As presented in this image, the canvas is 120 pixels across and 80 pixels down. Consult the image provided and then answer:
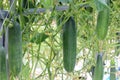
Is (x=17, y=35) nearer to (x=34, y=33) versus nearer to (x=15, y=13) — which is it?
(x=15, y=13)

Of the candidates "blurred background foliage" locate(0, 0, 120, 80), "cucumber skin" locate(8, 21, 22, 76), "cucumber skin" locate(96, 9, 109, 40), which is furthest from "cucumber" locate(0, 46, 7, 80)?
"cucumber skin" locate(96, 9, 109, 40)

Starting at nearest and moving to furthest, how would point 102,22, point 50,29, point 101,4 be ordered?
point 101,4
point 102,22
point 50,29

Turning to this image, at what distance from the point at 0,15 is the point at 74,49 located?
271mm

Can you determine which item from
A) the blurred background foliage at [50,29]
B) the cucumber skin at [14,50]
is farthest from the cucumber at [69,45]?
the cucumber skin at [14,50]

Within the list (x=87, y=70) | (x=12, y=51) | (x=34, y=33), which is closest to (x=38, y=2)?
(x=34, y=33)

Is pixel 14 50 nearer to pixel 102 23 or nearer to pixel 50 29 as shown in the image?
pixel 102 23

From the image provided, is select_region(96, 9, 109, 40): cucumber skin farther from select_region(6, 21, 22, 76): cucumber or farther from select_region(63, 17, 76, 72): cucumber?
select_region(6, 21, 22, 76): cucumber

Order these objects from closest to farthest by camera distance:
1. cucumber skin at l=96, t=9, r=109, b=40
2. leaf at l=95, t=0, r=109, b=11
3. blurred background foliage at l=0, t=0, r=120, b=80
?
leaf at l=95, t=0, r=109, b=11 < cucumber skin at l=96, t=9, r=109, b=40 < blurred background foliage at l=0, t=0, r=120, b=80

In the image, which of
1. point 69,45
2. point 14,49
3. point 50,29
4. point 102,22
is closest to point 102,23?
point 102,22

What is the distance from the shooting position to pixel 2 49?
2.79 ft

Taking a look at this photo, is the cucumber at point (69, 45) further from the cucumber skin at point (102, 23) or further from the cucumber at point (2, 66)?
the cucumber at point (2, 66)

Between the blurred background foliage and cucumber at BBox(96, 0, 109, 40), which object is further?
the blurred background foliage

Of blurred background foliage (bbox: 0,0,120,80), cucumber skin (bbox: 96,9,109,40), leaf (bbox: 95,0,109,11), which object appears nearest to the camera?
leaf (bbox: 95,0,109,11)

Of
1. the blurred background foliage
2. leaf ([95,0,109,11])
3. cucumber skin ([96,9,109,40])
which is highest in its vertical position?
leaf ([95,0,109,11])
